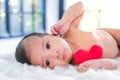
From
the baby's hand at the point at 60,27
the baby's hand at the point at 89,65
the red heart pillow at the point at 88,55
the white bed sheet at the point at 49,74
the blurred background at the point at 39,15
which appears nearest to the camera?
the white bed sheet at the point at 49,74

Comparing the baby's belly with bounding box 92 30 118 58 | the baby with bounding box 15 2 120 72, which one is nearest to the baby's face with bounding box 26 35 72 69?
the baby with bounding box 15 2 120 72

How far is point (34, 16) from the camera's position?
2961mm

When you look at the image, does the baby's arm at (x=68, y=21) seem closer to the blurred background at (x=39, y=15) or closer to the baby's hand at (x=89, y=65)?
the baby's hand at (x=89, y=65)

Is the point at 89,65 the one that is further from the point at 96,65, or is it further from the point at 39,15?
the point at 39,15

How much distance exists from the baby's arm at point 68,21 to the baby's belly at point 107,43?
0.49ft

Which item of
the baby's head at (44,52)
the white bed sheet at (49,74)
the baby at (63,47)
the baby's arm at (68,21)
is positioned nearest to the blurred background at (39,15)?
the baby's arm at (68,21)

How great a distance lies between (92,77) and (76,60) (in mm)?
278

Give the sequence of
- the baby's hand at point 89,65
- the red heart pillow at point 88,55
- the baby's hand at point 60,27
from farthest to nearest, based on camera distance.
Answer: the baby's hand at point 60,27
the red heart pillow at point 88,55
the baby's hand at point 89,65

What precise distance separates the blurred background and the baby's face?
1454 millimetres

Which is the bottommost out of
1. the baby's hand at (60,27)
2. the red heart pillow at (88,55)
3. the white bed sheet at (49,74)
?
the white bed sheet at (49,74)

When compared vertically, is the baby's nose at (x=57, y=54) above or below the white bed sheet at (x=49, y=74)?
above

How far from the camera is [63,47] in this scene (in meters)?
1.14

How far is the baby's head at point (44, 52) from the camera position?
1.10 m

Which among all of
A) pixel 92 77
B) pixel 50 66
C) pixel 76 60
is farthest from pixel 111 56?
pixel 92 77
